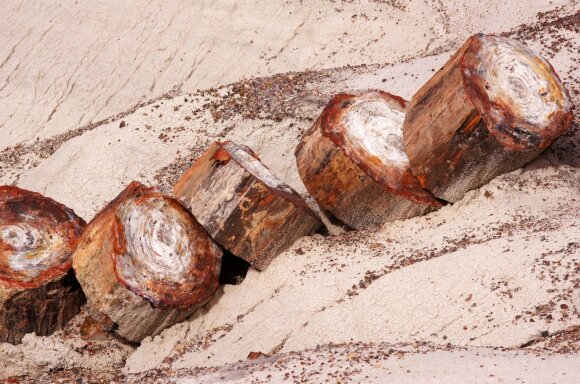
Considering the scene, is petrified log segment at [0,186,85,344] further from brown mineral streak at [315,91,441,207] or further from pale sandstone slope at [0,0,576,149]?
pale sandstone slope at [0,0,576,149]

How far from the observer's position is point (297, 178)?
34.5 feet

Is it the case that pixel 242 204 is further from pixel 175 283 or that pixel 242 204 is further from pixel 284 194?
pixel 175 283

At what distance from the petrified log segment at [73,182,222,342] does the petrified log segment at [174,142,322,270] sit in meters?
0.17

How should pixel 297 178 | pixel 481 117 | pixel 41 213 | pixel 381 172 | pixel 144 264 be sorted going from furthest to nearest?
1. pixel 297 178
2. pixel 41 213
3. pixel 381 172
4. pixel 481 117
5. pixel 144 264

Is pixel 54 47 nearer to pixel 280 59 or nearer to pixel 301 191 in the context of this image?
pixel 280 59

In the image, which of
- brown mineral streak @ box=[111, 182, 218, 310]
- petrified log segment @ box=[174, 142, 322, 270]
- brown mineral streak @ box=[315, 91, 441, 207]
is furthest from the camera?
brown mineral streak @ box=[315, 91, 441, 207]

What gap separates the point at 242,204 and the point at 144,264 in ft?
3.10

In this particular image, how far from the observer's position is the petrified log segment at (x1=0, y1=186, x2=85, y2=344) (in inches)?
346

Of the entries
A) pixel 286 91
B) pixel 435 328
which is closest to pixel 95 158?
pixel 286 91

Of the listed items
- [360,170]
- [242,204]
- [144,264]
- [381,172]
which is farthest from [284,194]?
[144,264]

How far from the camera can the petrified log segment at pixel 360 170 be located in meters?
9.05

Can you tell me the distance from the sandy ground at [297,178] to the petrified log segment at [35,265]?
7.7 inches

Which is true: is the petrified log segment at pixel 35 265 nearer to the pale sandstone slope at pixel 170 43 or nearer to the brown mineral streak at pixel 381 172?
the brown mineral streak at pixel 381 172

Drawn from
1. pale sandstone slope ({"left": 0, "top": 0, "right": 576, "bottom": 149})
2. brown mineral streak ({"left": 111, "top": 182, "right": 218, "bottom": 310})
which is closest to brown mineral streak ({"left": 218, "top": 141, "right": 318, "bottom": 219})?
brown mineral streak ({"left": 111, "top": 182, "right": 218, "bottom": 310})
